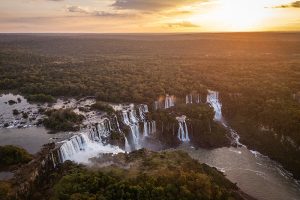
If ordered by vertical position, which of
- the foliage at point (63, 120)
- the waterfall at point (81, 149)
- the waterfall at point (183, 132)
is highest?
the foliage at point (63, 120)

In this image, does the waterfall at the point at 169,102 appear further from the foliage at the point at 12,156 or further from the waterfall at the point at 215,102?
the foliage at the point at 12,156

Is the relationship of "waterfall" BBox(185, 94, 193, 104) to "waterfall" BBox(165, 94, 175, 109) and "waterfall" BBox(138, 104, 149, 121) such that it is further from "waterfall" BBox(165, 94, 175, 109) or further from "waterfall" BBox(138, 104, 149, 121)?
"waterfall" BBox(138, 104, 149, 121)

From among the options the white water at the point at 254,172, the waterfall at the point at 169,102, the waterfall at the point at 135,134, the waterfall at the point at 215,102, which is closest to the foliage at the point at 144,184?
the white water at the point at 254,172

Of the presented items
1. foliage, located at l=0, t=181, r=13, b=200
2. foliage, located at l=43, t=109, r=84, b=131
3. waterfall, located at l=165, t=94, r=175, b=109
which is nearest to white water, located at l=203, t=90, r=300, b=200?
waterfall, located at l=165, t=94, r=175, b=109

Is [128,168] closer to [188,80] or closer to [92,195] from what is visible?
[92,195]

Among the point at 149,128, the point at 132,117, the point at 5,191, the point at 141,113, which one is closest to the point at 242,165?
the point at 149,128

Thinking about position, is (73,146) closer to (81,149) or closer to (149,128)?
(81,149)
